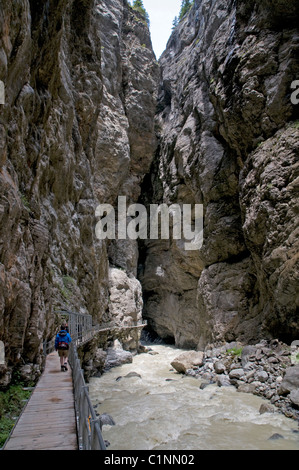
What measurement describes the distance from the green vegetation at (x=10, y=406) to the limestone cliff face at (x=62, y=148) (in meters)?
0.44

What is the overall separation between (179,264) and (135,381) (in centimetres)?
1566

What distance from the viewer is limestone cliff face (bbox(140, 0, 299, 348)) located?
1619cm

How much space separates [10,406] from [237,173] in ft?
66.0

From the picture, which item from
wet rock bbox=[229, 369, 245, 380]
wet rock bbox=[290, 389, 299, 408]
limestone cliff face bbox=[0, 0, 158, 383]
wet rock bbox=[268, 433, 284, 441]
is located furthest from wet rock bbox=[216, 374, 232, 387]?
limestone cliff face bbox=[0, 0, 158, 383]

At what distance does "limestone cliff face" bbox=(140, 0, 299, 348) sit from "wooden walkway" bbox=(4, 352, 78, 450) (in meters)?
11.9

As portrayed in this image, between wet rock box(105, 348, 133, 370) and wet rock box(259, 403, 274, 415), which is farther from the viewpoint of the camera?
wet rock box(105, 348, 133, 370)

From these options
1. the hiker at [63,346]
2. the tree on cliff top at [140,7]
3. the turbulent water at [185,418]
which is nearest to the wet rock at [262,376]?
the turbulent water at [185,418]

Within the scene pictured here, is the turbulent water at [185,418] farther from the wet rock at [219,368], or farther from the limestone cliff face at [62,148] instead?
the limestone cliff face at [62,148]

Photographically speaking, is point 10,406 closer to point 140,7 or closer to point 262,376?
point 262,376

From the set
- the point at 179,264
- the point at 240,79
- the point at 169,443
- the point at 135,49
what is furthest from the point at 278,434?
the point at 135,49

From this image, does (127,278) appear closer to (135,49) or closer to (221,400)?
(221,400)

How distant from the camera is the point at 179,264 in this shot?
104 feet

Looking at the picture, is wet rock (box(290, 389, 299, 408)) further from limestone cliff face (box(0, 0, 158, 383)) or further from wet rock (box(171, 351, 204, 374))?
limestone cliff face (box(0, 0, 158, 383))

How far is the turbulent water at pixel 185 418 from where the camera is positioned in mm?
9148
